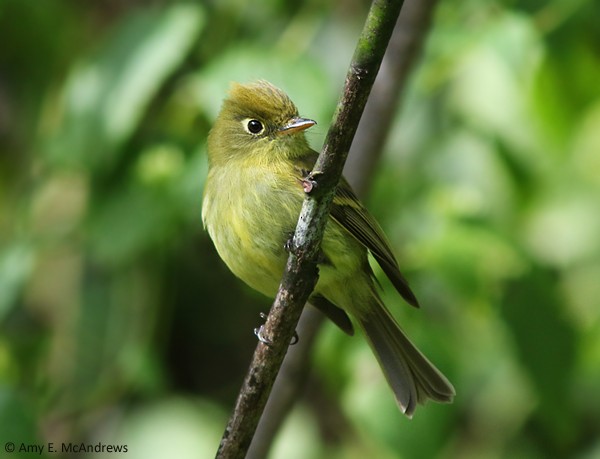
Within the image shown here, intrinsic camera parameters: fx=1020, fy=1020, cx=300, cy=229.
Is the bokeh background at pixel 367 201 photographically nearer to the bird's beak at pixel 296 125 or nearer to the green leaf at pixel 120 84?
the green leaf at pixel 120 84

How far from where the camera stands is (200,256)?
203 inches

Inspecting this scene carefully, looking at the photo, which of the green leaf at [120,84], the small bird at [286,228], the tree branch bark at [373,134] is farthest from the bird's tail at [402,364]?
the green leaf at [120,84]

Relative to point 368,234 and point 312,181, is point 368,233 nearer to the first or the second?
point 368,234

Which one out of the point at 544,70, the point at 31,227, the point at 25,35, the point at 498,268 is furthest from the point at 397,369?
the point at 25,35

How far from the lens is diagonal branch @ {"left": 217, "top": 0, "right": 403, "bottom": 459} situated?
2.33 meters

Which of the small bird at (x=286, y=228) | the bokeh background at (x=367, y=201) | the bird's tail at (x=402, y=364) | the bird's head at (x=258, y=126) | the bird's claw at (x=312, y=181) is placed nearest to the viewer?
the bird's claw at (x=312, y=181)

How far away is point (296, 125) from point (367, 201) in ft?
2.34

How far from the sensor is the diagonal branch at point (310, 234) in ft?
7.64

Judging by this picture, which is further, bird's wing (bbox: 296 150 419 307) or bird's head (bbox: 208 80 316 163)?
bird's head (bbox: 208 80 316 163)

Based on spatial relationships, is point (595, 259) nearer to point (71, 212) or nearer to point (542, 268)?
point (542, 268)

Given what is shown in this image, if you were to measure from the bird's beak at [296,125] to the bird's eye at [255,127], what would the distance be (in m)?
0.14
